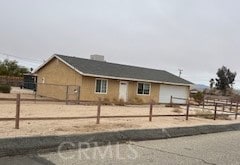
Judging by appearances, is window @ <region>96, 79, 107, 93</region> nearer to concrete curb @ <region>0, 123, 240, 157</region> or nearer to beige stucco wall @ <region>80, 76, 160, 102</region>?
beige stucco wall @ <region>80, 76, 160, 102</region>

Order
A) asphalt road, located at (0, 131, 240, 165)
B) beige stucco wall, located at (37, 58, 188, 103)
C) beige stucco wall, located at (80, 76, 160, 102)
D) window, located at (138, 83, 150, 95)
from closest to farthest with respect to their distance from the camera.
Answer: asphalt road, located at (0, 131, 240, 165)
beige stucco wall, located at (80, 76, 160, 102)
beige stucco wall, located at (37, 58, 188, 103)
window, located at (138, 83, 150, 95)

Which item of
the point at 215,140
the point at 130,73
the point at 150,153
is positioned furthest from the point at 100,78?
the point at 150,153

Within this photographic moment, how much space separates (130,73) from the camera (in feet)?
123

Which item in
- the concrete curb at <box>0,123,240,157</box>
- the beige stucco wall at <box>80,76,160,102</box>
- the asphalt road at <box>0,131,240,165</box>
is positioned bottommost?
the asphalt road at <box>0,131,240,165</box>

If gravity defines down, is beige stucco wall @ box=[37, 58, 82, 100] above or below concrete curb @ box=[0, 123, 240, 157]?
above

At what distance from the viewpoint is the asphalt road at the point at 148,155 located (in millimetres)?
8414

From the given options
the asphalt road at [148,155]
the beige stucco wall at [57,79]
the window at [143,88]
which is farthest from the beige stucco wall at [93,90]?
the asphalt road at [148,155]

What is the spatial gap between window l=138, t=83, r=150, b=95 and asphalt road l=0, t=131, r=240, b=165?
24.2 metres

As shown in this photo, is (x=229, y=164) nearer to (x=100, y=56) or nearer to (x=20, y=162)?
(x=20, y=162)

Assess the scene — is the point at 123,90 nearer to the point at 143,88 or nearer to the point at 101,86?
the point at 101,86

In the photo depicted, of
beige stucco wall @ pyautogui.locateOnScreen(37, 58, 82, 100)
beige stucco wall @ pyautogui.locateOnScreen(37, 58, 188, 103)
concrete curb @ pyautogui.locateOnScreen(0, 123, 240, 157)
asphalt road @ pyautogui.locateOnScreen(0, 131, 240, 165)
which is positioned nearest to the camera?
asphalt road @ pyautogui.locateOnScreen(0, 131, 240, 165)

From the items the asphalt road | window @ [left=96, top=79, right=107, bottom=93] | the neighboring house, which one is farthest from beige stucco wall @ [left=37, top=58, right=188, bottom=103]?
the asphalt road

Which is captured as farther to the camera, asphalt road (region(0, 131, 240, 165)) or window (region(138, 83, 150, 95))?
window (region(138, 83, 150, 95))

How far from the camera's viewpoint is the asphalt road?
8.41 meters
